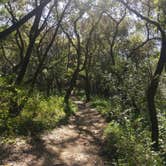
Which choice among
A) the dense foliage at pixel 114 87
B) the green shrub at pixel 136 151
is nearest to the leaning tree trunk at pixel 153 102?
the dense foliage at pixel 114 87

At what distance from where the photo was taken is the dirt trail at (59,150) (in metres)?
10.2

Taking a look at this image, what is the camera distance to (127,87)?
51.7ft

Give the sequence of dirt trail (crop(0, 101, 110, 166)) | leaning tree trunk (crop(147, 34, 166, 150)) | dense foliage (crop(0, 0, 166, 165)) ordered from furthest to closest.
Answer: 1. leaning tree trunk (crop(147, 34, 166, 150))
2. dirt trail (crop(0, 101, 110, 166))
3. dense foliage (crop(0, 0, 166, 165))

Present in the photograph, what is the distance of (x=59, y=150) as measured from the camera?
11781 mm

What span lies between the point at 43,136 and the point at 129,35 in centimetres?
2451

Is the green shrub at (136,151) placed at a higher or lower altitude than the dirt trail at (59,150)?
higher

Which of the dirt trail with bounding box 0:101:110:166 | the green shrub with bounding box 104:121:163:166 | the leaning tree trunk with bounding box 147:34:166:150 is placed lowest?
the dirt trail with bounding box 0:101:110:166

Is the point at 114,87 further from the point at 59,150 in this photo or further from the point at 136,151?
the point at 136,151

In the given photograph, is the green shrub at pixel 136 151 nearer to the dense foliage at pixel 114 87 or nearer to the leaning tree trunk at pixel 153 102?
the dense foliage at pixel 114 87

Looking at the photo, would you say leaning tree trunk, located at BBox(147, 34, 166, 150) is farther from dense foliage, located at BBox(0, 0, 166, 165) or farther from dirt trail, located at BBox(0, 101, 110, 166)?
dirt trail, located at BBox(0, 101, 110, 166)

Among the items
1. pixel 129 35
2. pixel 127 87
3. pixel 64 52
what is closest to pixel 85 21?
pixel 129 35

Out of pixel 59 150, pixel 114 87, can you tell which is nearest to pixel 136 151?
pixel 59 150

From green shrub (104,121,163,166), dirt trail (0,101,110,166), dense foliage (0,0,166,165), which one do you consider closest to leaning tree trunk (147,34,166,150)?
dense foliage (0,0,166,165)

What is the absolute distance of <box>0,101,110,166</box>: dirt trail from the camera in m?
10.2
